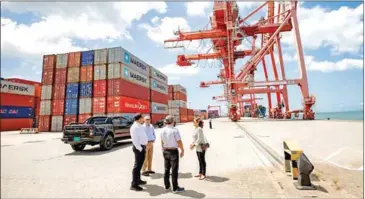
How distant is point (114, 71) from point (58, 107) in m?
8.21

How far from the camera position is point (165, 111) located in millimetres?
43188

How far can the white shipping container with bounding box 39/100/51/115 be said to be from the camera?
26578 millimetres

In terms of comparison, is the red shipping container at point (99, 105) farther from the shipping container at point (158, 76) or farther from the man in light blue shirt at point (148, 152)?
the man in light blue shirt at point (148, 152)

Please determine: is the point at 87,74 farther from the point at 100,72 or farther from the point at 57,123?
the point at 57,123

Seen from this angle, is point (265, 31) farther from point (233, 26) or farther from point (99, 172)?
point (99, 172)

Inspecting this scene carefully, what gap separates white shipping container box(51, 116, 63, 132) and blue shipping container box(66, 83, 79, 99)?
9.16 feet

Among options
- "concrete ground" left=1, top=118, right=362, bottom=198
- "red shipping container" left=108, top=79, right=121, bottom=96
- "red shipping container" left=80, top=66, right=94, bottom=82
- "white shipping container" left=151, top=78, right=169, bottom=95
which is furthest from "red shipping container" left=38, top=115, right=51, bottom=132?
"concrete ground" left=1, top=118, right=362, bottom=198

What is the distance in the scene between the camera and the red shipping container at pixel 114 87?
82.5 feet

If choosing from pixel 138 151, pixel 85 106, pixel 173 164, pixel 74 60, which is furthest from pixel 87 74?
pixel 173 164

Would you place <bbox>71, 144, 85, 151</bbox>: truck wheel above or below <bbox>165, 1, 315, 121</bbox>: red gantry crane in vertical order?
below

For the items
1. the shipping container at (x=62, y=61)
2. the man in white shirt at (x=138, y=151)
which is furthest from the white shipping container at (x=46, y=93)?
the man in white shirt at (x=138, y=151)

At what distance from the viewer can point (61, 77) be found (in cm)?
2741

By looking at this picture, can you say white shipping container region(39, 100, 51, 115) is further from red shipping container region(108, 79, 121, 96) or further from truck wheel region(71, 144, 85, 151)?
truck wheel region(71, 144, 85, 151)

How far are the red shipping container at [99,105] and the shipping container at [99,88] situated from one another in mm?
569
